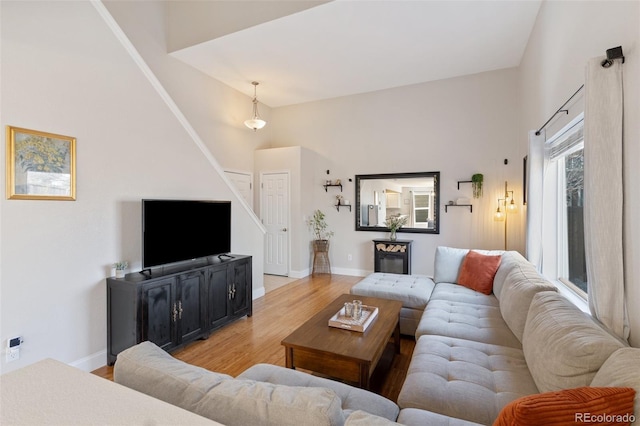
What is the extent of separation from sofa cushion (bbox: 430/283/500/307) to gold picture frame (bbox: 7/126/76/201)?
3349 mm

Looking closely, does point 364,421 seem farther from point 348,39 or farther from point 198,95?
point 198,95

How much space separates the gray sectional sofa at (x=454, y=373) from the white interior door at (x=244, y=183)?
162 inches

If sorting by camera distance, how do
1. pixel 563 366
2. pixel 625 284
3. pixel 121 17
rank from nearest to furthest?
pixel 563 366, pixel 625 284, pixel 121 17

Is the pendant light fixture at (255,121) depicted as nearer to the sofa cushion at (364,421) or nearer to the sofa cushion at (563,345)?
the sofa cushion at (563,345)

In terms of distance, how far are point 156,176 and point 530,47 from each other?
467 cm

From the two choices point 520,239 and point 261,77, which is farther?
point 261,77

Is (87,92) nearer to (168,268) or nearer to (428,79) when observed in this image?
(168,268)

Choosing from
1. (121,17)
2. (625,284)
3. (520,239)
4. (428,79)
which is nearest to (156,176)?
(121,17)

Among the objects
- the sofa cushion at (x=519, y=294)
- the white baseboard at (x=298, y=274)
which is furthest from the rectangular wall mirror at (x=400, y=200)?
the sofa cushion at (x=519, y=294)

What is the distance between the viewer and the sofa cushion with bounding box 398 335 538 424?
139 cm

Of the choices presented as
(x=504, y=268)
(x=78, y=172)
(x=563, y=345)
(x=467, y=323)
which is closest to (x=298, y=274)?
(x=504, y=268)

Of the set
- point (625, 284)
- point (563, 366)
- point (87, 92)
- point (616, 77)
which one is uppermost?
point (87, 92)

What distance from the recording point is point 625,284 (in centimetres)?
148

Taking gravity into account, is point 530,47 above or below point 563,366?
above
